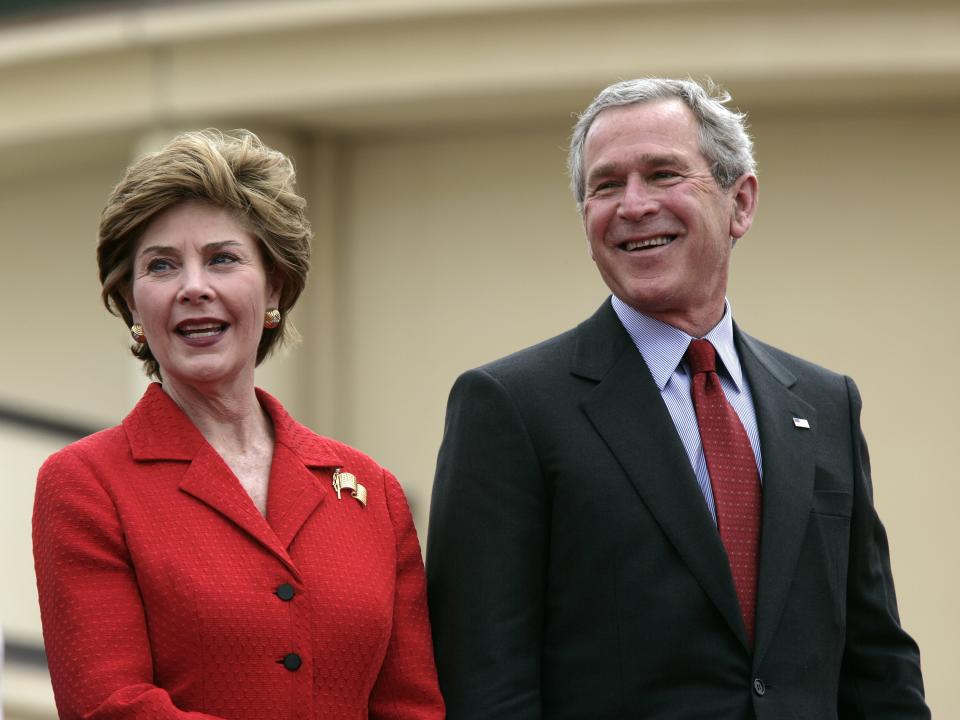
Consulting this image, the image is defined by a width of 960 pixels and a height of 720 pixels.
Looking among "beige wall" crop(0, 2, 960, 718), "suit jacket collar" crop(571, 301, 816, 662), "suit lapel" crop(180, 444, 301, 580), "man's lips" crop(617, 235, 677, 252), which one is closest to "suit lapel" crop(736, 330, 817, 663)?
"suit jacket collar" crop(571, 301, 816, 662)

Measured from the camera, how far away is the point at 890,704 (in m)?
3.79

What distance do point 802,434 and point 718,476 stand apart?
0.96 ft

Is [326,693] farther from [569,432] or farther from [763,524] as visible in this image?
[763,524]

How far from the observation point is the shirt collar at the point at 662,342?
12.1 ft

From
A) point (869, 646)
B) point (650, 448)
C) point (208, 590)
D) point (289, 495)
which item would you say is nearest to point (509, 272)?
point (869, 646)

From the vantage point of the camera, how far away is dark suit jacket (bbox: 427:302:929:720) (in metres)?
3.41

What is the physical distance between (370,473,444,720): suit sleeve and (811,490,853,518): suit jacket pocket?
0.87 metres

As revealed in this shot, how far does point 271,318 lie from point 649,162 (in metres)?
0.88

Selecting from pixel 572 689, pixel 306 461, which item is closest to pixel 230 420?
pixel 306 461

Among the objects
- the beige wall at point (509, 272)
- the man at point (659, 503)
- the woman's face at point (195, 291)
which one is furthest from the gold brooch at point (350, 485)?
the beige wall at point (509, 272)

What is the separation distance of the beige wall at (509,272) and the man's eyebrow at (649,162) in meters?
3.77

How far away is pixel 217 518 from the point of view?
10.9ft

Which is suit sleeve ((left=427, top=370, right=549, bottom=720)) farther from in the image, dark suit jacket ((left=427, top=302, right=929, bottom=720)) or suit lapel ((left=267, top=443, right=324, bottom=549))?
suit lapel ((left=267, top=443, right=324, bottom=549))

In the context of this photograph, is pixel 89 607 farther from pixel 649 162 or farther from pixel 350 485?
pixel 649 162
